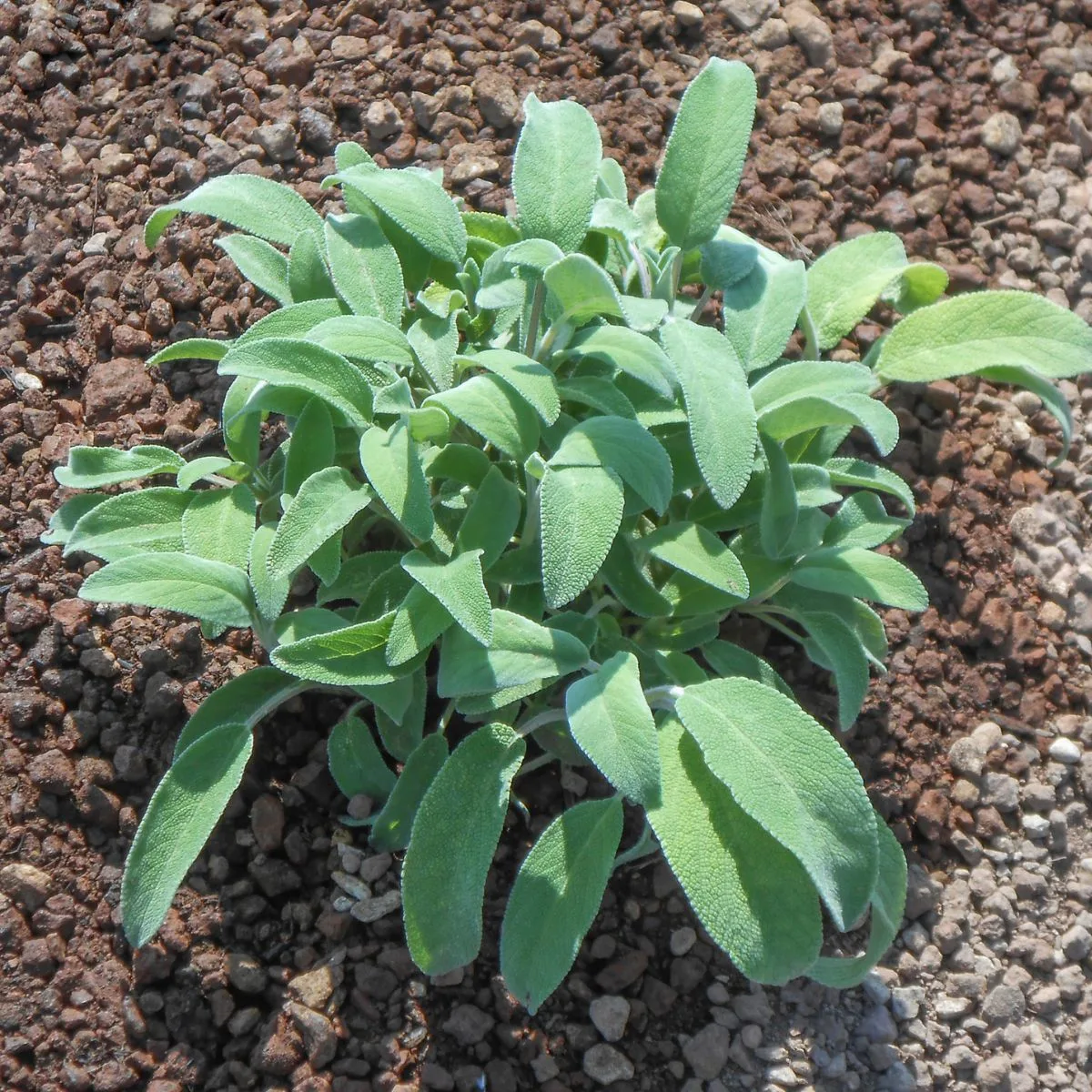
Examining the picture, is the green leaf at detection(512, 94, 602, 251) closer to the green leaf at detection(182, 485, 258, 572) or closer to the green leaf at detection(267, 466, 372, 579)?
the green leaf at detection(267, 466, 372, 579)

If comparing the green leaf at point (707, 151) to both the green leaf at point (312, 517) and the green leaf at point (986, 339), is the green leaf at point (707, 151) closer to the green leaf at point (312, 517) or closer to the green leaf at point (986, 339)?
the green leaf at point (986, 339)

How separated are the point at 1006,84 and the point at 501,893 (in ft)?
6.20

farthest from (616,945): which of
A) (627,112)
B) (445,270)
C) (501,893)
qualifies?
(627,112)

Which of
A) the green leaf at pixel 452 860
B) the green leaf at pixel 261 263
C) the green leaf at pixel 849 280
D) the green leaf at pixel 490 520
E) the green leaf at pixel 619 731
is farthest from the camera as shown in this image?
the green leaf at pixel 849 280

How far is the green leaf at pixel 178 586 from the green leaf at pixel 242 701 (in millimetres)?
123

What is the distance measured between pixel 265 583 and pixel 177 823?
0.32m

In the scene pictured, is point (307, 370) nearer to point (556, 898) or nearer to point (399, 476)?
point (399, 476)

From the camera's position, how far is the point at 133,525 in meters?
1.72

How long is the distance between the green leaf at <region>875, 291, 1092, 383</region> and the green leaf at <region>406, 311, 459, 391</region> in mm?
704

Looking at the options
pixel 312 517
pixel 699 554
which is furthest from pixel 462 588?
pixel 699 554

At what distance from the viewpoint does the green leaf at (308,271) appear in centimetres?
181

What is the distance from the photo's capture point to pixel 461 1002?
67.0 inches

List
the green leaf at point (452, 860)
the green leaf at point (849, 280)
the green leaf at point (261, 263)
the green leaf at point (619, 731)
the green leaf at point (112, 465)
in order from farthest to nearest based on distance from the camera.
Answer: the green leaf at point (849, 280), the green leaf at point (261, 263), the green leaf at point (112, 465), the green leaf at point (452, 860), the green leaf at point (619, 731)

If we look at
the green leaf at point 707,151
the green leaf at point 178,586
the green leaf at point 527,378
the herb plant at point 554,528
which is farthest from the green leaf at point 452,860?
the green leaf at point 707,151
